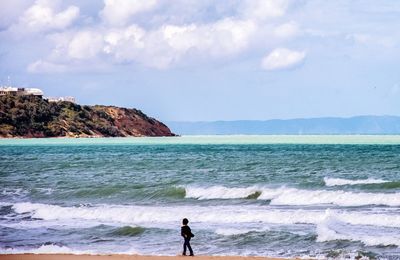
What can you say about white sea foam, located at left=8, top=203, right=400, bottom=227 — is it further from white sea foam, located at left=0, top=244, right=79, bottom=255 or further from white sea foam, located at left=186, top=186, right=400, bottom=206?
white sea foam, located at left=0, top=244, right=79, bottom=255

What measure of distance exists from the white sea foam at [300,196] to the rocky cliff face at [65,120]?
105293mm

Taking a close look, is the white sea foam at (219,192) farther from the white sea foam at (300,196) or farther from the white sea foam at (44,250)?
the white sea foam at (44,250)

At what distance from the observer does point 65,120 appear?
474 feet

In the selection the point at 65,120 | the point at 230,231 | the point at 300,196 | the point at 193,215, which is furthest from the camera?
the point at 65,120

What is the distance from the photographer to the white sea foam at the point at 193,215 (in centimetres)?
2117

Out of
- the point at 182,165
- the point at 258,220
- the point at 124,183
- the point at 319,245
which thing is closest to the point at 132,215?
the point at 258,220

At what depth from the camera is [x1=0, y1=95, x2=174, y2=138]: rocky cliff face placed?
5236 inches

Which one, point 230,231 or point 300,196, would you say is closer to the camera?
point 230,231

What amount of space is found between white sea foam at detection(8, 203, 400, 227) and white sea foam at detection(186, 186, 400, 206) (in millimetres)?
2331

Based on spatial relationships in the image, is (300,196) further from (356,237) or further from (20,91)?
(20,91)

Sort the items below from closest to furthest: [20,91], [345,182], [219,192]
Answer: [219,192] < [345,182] < [20,91]

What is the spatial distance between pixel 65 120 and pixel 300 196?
397 ft

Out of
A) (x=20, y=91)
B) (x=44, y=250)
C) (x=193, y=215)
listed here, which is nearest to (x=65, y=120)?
(x=20, y=91)

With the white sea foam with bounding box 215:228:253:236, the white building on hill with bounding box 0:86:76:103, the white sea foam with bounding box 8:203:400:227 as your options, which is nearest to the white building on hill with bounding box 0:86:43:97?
the white building on hill with bounding box 0:86:76:103
